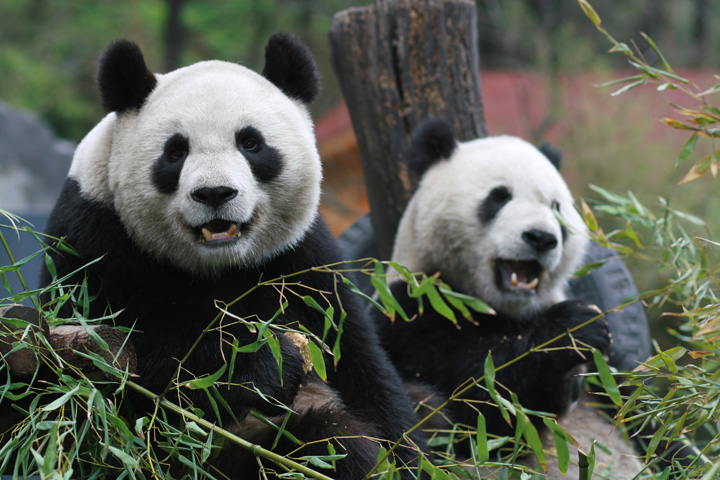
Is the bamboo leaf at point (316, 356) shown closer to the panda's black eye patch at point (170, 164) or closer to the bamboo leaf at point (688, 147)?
the panda's black eye patch at point (170, 164)

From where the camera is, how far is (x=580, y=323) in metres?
3.19

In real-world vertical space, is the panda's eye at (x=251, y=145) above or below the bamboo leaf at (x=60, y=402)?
above

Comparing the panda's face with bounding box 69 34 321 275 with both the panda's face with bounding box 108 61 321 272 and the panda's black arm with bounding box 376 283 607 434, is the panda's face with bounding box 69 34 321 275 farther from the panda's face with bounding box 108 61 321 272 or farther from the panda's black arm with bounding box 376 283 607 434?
the panda's black arm with bounding box 376 283 607 434

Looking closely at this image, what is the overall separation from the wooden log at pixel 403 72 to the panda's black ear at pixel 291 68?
151 centimetres

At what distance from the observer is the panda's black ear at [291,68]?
257 centimetres

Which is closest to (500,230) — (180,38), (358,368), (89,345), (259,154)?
(358,368)

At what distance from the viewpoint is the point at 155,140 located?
233 centimetres

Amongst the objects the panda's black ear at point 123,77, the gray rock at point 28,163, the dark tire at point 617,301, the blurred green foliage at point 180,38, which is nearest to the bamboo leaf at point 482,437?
the panda's black ear at point 123,77

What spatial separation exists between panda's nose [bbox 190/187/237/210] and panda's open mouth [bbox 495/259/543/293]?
1541mm

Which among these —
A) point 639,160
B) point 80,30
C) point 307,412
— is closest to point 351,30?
point 307,412

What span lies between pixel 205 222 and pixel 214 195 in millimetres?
116

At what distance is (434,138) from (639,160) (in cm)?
662

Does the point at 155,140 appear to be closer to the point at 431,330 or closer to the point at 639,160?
the point at 431,330

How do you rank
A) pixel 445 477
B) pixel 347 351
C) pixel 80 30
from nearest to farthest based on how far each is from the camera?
pixel 445 477 < pixel 347 351 < pixel 80 30
